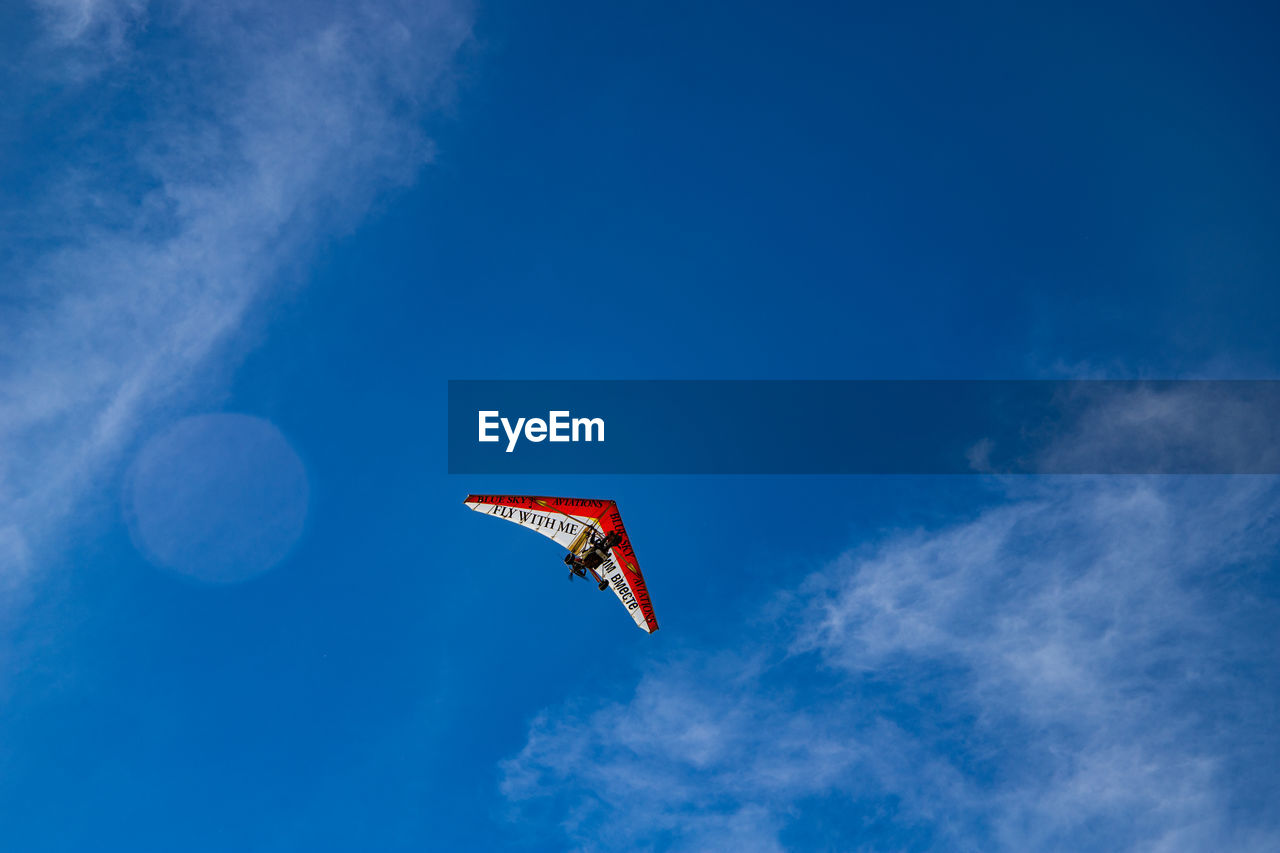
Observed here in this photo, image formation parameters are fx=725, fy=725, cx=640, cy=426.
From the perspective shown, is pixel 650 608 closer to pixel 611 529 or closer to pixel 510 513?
pixel 611 529

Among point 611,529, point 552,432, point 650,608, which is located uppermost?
point 552,432

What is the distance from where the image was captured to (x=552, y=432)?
67.1m

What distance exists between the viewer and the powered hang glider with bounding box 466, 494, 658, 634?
64188mm

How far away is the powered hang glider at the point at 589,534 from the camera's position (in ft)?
211

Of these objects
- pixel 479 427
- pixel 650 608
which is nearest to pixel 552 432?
pixel 479 427

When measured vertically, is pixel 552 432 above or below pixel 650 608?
above

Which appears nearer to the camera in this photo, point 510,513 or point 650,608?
point 510,513

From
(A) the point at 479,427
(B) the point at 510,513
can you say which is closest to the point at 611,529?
(B) the point at 510,513

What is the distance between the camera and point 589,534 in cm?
6738

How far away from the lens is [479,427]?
6662 cm

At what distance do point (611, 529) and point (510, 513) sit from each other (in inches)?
365

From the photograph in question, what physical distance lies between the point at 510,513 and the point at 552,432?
8326 millimetres

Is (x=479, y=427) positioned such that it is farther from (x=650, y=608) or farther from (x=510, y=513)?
(x=650, y=608)

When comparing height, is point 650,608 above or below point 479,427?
below
